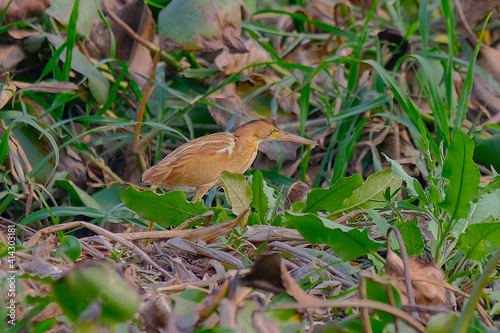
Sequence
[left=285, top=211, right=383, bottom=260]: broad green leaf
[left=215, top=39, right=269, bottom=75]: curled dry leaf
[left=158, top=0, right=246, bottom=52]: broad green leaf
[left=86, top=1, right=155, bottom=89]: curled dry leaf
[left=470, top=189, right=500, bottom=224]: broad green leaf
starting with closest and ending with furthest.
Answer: [left=285, top=211, right=383, bottom=260]: broad green leaf
[left=470, top=189, right=500, bottom=224]: broad green leaf
[left=158, top=0, right=246, bottom=52]: broad green leaf
[left=215, top=39, right=269, bottom=75]: curled dry leaf
[left=86, top=1, right=155, bottom=89]: curled dry leaf

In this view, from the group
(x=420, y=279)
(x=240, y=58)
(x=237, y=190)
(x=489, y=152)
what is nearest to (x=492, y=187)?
(x=420, y=279)

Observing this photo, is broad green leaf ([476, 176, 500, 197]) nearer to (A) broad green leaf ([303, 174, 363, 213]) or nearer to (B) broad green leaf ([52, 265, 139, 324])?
(A) broad green leaf ([303, 174, 363, 213])

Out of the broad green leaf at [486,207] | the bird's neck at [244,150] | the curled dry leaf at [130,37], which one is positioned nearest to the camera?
the broad green leaf at [486,207]

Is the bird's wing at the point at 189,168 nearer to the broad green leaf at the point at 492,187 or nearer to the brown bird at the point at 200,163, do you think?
the brown bird at the point at 200,163

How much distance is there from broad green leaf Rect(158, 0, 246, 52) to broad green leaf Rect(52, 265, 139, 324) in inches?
84.8

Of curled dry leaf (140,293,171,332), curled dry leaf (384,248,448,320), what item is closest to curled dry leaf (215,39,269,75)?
curled dry leaf (384,248,448,320)

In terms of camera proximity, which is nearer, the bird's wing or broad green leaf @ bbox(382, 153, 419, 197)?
broad green leaf @ bbox(382, 153, 419, 197)

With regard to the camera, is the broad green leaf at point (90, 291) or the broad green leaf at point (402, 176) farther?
the broad green leaf at point (402, 176)

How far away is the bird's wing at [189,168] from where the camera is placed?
2.83 meters

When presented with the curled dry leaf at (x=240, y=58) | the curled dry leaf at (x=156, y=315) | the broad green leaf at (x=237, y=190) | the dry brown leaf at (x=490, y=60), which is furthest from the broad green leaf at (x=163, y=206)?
the dry brown leaf at (x=490, y=60)

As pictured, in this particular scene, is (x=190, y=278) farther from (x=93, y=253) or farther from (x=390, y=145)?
(x=390, y=145)

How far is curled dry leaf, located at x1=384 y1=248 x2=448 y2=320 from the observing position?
4.54 feet

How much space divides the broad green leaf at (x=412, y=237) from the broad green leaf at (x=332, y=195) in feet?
1.18

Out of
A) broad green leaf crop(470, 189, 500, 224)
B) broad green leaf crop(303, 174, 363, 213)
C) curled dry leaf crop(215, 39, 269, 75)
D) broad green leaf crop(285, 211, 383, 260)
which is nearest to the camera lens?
broad green leaf crop(285, 211, 383, 260)
